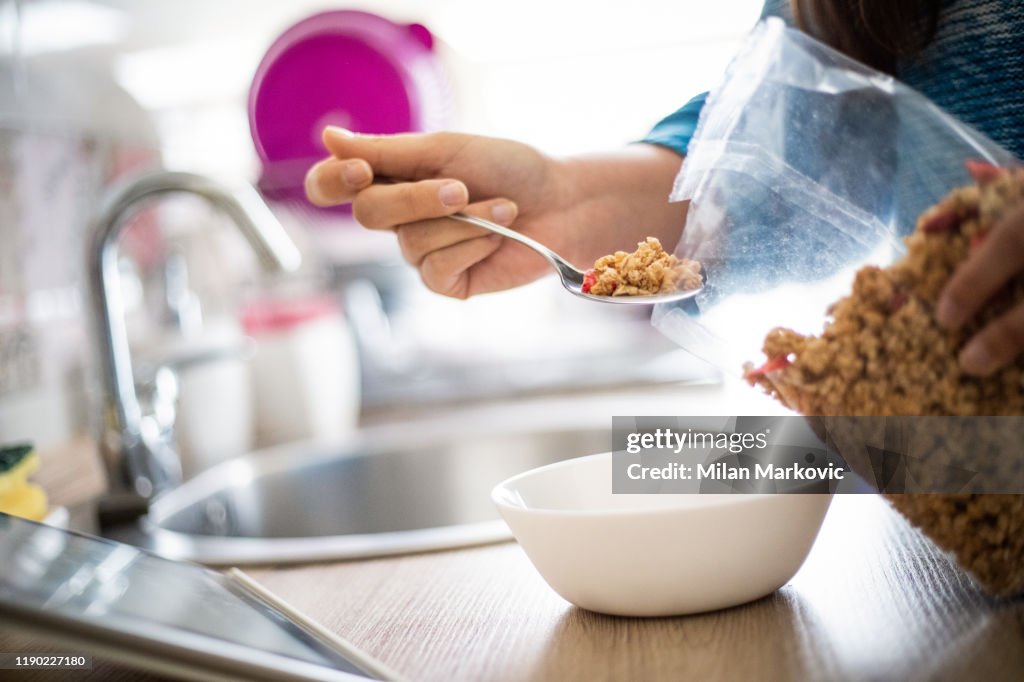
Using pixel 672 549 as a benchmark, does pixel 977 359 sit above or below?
above

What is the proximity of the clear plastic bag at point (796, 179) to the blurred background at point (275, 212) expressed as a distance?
9.5 inches

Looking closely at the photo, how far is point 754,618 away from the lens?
0.49 metres

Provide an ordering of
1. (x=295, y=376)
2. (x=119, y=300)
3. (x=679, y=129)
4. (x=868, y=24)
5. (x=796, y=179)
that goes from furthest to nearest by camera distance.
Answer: (x=295, y=376) < (x=119, y=300) < (x=679, y=129) < (x=868, y=24) < (x=796, y=179)

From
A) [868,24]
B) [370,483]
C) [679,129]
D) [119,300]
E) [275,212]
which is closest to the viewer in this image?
[868,24]

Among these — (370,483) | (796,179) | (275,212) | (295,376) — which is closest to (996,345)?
(796,179)

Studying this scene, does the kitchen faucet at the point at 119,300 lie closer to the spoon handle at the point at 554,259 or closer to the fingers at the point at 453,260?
the fingers at the point at 453,260

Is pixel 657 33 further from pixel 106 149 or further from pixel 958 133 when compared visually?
pixel 958 133

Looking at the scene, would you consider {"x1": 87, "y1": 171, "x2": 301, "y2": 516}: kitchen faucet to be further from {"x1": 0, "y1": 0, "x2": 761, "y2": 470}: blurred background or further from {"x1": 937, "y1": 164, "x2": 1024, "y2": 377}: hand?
{"x1": 937, "y1": 164, "x2": 1024, "y2": 377}: hand

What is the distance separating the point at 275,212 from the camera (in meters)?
1.70

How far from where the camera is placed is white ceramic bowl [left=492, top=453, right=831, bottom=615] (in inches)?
18.4

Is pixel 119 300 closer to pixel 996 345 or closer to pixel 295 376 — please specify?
pixel 295 376

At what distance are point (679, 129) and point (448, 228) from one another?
19cm

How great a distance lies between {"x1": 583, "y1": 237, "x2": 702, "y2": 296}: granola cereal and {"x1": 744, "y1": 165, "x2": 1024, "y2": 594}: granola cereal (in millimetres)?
79

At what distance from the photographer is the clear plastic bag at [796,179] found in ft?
1.50
